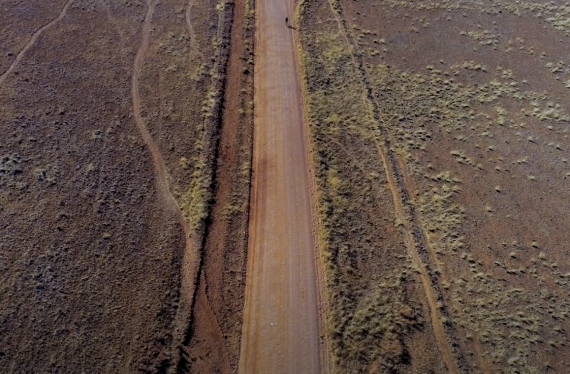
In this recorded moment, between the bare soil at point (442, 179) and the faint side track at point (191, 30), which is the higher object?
the faint side track at point (191, 30)

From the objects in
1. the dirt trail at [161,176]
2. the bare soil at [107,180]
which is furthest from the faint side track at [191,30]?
the dirt trail at [161,176]

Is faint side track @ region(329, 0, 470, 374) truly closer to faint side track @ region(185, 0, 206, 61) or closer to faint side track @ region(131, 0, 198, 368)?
faint side track @ region(131, 0, 198, 368)

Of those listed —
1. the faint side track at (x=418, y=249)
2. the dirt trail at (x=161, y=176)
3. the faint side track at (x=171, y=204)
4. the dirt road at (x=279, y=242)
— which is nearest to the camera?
the dirt road at (x=279, y=242)

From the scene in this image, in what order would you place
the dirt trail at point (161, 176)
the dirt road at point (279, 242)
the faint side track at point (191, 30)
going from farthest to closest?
the faint side track at point (191, 30) → the dirt trail at point (161, 176) → the dirt road at point (279, 242)

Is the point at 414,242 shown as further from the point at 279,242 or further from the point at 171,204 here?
the point at 171,204

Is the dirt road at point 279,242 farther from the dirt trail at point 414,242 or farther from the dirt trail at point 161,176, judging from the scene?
the dirt trail at point 414,242

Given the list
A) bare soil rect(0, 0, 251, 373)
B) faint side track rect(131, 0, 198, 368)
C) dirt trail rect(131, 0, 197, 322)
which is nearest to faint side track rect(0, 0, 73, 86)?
bare soil rect(0, 0, 251, 373)

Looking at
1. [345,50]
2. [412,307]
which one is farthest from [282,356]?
[345,50]
